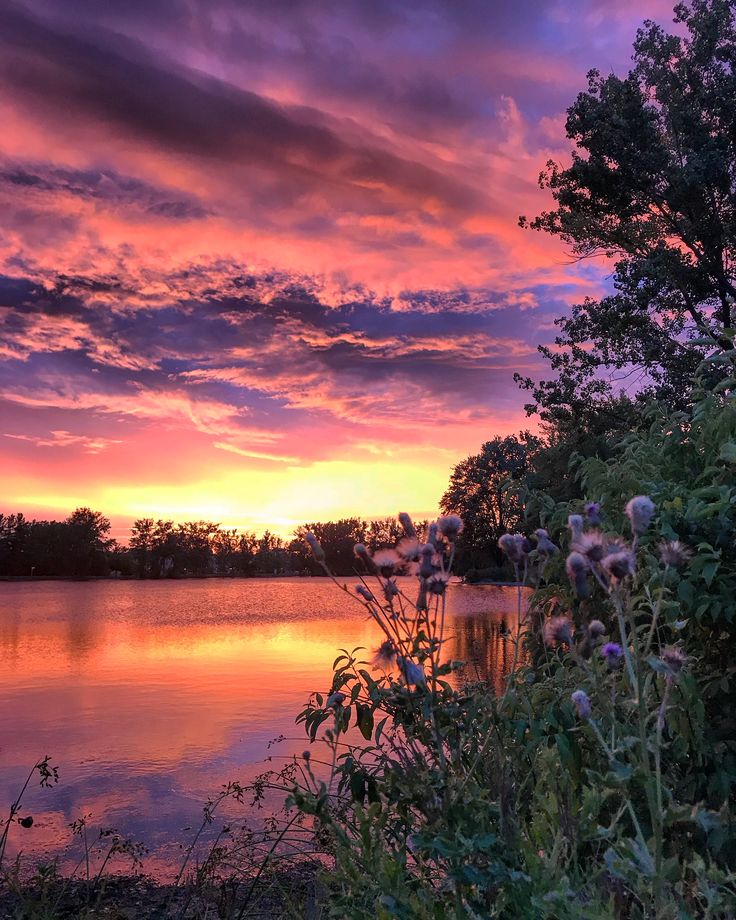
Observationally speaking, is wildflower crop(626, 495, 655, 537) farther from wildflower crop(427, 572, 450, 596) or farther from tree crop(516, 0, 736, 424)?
tree crop(516, 0, 736, 424)

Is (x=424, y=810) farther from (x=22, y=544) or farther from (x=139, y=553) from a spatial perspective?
(x=139, y=553)

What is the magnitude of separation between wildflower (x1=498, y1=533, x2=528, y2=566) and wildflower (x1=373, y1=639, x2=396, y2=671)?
468 millimetres

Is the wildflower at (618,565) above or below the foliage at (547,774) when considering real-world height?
above

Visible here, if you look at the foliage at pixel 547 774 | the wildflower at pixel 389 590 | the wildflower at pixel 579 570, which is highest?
the wildflower at pixel 579 570

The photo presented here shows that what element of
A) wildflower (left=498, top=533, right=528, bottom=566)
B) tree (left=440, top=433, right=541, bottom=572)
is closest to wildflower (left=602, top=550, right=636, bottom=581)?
wildflower (left=498, top=533, right=528, bottom=566)

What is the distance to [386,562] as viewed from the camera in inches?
85.9

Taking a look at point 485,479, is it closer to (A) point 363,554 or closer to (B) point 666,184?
(B) point 666,184

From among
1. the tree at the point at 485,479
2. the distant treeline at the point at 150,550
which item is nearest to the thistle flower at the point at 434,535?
the tree at the point at 485,479

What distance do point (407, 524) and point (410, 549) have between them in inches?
6.1

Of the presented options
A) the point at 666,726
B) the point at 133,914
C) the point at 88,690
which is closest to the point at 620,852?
the point at 666,726

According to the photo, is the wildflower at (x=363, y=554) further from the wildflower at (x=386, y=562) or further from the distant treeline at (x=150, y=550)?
the distant treeline at (x=150, y=550)

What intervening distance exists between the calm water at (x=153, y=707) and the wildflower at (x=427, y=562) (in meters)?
2.00

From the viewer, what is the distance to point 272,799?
750cm

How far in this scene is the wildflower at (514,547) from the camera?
2307 mm
